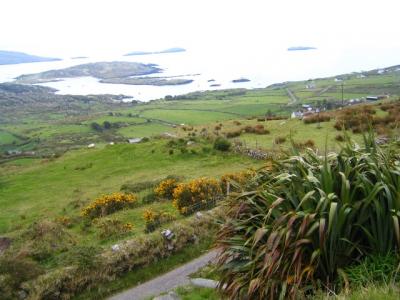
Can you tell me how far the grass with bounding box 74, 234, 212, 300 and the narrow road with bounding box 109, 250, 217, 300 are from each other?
27 cm

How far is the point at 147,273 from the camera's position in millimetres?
12719

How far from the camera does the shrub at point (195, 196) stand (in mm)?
16797

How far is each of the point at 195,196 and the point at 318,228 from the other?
11332 millimetres

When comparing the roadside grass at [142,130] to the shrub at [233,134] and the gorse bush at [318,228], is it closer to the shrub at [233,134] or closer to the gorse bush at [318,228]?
the shrub at [233,134]

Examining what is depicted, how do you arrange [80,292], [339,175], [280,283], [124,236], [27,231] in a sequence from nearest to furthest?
[280,283] → [339,175] → [80,292] → [124,236] → [27,231]

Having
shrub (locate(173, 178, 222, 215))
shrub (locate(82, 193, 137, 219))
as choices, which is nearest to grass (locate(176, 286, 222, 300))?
shrub (locate(173, 178, 222, 215))

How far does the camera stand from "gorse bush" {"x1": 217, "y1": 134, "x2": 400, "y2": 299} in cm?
582

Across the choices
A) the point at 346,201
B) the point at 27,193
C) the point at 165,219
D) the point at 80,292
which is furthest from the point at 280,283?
the point at 27,193

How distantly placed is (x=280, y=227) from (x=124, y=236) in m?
9.87

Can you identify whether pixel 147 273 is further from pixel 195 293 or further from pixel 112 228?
pixel 112 228

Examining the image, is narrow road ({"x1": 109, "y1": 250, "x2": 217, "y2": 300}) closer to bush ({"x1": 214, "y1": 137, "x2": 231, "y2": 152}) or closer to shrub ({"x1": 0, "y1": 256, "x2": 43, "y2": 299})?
shrub ({"x1": 0, "y1": 256, "x2": 43, "y2": 299})

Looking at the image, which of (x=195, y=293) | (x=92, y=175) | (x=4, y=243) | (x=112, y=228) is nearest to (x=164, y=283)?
(x=195, y=293)

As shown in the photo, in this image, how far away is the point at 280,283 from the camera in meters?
5.90

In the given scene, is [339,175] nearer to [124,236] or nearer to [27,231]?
[124,236]
